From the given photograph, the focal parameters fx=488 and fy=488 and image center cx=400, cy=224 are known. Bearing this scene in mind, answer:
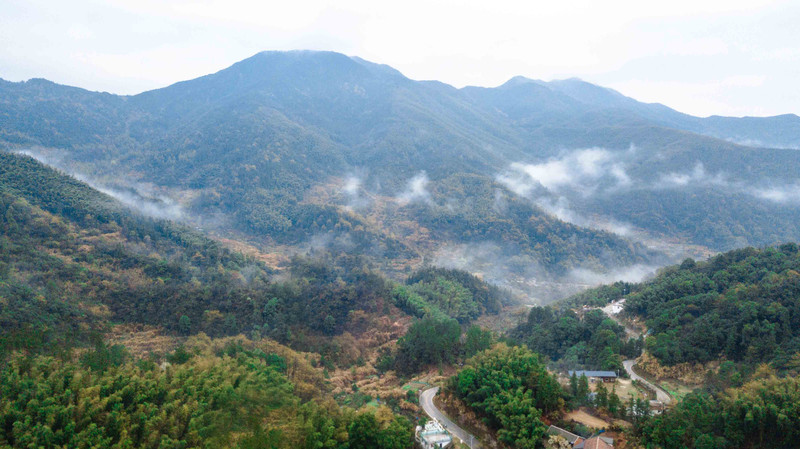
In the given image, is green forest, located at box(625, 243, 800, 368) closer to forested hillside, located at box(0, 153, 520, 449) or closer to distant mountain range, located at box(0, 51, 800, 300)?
forested hillside, located at box(0, 153, 520, 449)

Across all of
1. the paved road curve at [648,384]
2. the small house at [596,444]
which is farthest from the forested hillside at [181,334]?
the paved road curve at [648,384]

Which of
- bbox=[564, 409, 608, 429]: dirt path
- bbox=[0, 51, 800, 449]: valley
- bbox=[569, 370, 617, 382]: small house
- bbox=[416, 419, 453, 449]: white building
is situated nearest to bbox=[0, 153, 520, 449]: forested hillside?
bbox=[0, 51, 800, 449]: valley

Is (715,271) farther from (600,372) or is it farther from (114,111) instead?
(114,111)

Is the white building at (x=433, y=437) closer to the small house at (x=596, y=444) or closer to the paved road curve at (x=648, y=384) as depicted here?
the small house at (x=596, y=444)

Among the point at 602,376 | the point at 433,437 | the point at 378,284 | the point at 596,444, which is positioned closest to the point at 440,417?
the point at 433,437

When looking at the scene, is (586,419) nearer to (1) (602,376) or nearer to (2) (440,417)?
(2) (440,417)

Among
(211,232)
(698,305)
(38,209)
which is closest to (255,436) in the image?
(698,305)

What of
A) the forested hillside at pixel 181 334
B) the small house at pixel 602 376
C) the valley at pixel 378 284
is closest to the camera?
the forested hillside at pixel 181 334
